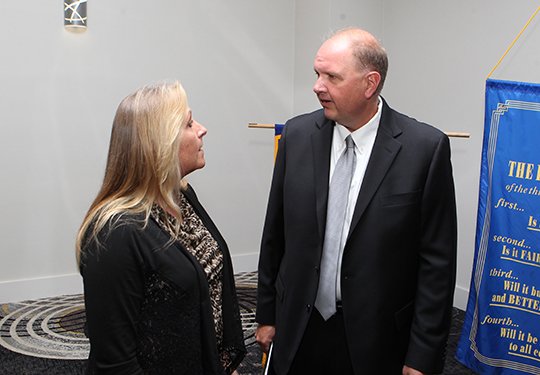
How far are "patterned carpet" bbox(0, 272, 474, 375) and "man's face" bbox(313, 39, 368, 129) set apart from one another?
6.49 ft

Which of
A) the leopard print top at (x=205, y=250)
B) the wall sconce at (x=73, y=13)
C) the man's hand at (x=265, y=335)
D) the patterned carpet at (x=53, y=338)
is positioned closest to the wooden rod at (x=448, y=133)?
the patterned carpet at (x=53, y=338)

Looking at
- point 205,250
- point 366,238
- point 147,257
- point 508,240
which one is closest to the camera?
point 147,257

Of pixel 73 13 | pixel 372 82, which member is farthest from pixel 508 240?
pixel 73 13

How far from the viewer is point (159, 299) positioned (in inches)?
62.6

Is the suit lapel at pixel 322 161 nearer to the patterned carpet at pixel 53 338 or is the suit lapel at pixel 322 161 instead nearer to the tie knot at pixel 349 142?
the tie knot at pixel 349 142

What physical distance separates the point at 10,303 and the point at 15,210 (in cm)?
67

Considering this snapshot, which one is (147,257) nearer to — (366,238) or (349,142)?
(366,238)

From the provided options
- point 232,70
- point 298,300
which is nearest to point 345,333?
point 298,300

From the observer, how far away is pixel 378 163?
1.95 meters

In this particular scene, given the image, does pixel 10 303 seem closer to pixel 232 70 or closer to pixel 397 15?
pixel 232 70

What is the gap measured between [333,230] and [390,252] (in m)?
0.19

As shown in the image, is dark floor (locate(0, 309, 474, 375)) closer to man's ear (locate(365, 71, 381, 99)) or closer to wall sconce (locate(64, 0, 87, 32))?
man's ear (locate(365, 71, 381, 99))

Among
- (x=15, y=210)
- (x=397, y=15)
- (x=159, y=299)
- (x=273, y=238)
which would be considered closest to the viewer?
(x=159, y=299)

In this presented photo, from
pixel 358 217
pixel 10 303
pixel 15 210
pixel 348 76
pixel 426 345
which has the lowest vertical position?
pixel 10 303
